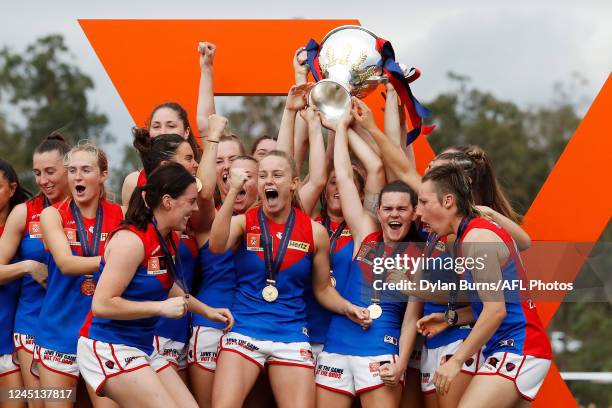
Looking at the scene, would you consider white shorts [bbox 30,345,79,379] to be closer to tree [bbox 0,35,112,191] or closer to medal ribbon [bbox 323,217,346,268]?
medal ribbon [bbox 323,217,346,268]

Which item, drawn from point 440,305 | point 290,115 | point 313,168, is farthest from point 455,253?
point 290,115

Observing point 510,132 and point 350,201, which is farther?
point 510,132

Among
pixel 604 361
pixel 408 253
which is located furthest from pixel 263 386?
pixel 604 361

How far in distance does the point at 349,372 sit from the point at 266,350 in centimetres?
57

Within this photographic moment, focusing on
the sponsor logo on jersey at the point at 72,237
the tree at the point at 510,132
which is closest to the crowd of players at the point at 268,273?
the sponsor logo on jersey at the point at 72,237

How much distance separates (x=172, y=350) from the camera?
6879mm

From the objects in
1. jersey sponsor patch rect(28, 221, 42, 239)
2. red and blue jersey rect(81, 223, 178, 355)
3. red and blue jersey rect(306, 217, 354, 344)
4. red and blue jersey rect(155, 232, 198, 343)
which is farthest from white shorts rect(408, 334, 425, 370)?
jersey sponsor patch rect(28, 221, 42, 239)

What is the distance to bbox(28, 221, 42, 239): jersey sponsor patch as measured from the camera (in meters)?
7.10

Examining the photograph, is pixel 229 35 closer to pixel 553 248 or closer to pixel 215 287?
pixel 215 287

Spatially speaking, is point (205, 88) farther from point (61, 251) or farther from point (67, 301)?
point (67, 301)

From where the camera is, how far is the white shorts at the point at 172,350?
681cm

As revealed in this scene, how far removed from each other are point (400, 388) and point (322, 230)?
1160mm

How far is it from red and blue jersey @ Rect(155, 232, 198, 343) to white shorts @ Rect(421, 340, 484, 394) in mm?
1623

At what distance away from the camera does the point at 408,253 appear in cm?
678
